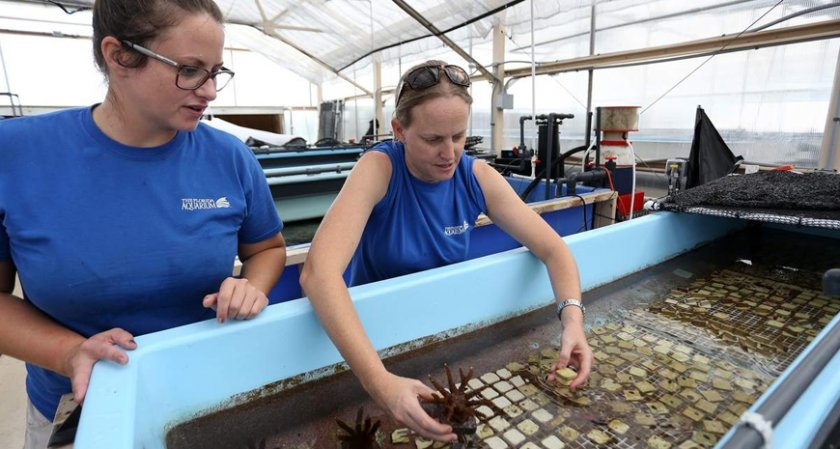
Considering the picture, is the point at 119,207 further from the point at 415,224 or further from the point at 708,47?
the point at 708,47

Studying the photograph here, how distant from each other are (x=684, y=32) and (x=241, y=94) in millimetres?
8839

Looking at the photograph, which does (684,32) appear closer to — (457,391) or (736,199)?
(736,199)

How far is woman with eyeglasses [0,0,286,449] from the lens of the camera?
692 mm

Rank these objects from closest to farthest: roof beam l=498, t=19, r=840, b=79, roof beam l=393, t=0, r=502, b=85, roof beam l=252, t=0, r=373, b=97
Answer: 1. roof beam l=498, t=19, r=840, b=79
2. roof beam l=393, t=0, r=502, b=85
3. roof beam l=252, t=0, r=373, b=97

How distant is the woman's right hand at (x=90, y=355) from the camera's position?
0.66 metres

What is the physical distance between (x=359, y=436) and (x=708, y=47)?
3778mm

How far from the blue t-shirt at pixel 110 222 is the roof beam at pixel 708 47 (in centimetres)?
357

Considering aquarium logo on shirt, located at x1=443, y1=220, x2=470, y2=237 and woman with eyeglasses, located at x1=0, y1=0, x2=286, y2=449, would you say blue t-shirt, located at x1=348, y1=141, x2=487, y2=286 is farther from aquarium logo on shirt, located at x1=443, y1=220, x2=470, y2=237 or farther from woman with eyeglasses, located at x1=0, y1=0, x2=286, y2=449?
woman with eyeglasses, located at x1=0, y1=0, x2=286, y2=449

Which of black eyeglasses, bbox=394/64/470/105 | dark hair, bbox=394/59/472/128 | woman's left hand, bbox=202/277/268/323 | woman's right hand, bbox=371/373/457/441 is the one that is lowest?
woman's right hand, bbox=371/373/457/441

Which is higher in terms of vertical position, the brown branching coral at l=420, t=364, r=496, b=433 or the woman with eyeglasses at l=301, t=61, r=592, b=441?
the woman with eyeglasses at l=301, t=61, r=592, b=441

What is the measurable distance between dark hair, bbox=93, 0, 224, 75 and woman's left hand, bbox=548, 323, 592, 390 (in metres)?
0.96

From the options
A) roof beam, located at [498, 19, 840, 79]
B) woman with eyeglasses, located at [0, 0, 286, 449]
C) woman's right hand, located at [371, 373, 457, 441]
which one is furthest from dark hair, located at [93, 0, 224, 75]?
roof beam, located at [498, 19, 840, 79]

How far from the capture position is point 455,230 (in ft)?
3.77

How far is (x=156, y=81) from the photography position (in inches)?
27.7
